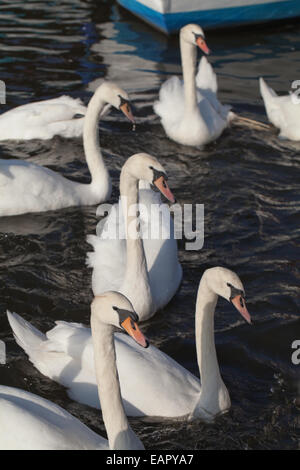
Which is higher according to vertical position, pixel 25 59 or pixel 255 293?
pixel 25 59

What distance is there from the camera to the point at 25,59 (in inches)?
498

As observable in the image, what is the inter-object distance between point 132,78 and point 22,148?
3.12m

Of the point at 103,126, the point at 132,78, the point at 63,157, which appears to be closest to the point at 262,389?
the point at 63,157

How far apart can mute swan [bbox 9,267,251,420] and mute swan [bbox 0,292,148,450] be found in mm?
605

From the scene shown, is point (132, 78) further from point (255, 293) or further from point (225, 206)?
point (255, 293)

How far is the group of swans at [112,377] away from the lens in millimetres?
4402

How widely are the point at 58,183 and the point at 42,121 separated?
6.02ft

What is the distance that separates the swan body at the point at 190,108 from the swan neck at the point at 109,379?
5.60 metres

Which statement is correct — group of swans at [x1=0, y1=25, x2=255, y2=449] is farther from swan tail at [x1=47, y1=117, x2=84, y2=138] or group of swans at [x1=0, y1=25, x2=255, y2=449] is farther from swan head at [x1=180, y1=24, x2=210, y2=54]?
swan head at [x1=180, y1=24, x2=210, y2=54]

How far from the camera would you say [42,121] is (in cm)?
976

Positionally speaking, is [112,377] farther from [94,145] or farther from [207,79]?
[207,79]

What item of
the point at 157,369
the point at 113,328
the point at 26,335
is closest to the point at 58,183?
the point at 26,335

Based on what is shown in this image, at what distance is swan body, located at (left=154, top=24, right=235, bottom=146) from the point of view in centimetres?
981
